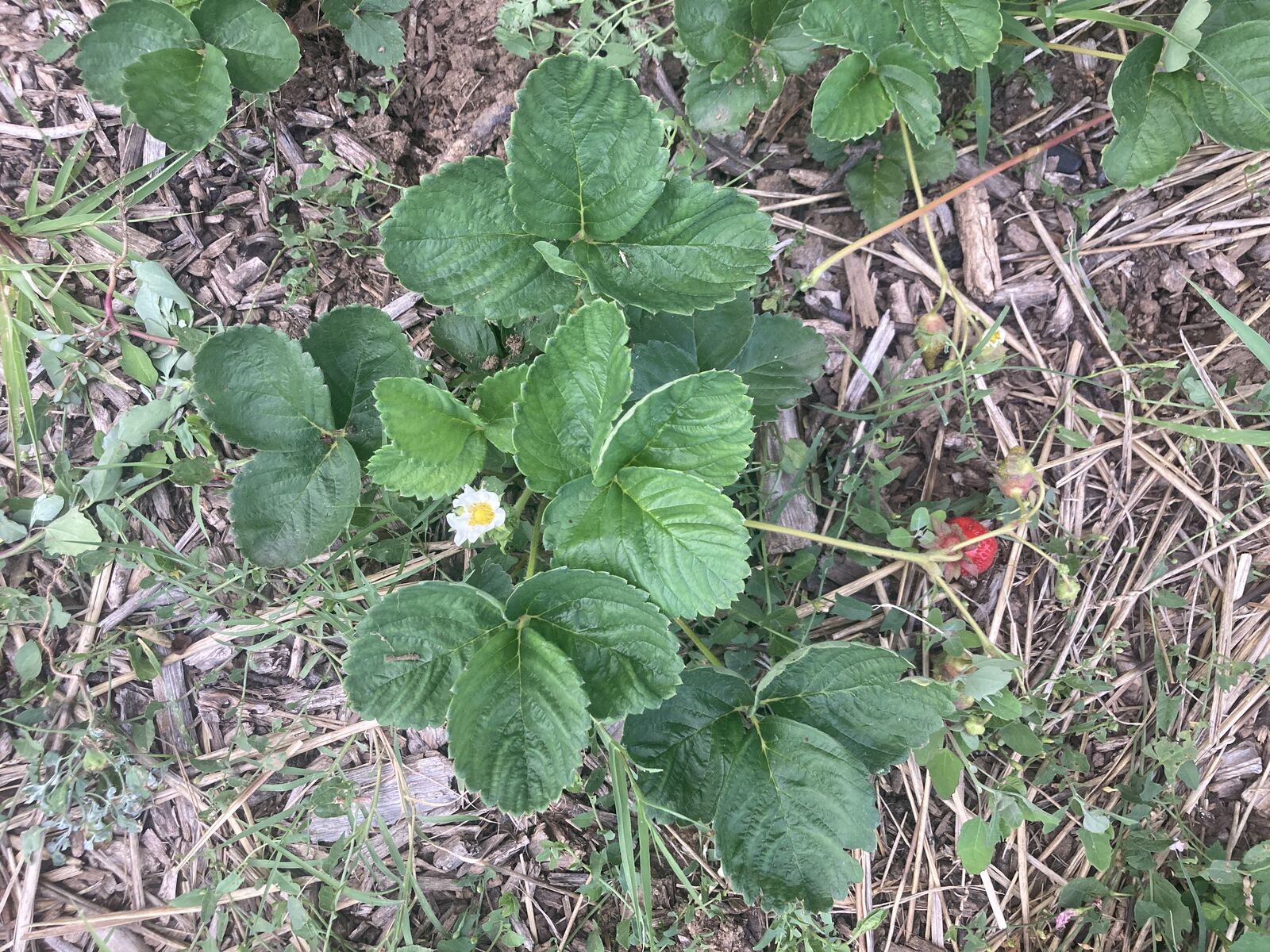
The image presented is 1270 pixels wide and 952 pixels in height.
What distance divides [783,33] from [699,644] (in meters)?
1.56

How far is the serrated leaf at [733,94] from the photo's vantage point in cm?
214

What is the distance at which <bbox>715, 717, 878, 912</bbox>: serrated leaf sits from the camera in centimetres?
191

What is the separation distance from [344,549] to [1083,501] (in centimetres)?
211

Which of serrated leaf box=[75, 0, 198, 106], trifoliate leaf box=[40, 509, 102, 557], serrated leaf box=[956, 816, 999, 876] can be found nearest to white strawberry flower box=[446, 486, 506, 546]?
trifoliate leaf box=[40, 509, 102, 557]

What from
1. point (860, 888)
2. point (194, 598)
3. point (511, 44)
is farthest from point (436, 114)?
point (860, 888)

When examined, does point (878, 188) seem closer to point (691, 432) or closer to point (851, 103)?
point (851, 103)

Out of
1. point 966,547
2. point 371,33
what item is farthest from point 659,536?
point 371,33

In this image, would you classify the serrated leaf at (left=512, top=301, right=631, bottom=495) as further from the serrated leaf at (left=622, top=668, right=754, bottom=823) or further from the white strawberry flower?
the serrated leaf at (left=622, top=668, right=754, bottom=823)

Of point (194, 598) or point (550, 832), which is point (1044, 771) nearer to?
point (550, 832)

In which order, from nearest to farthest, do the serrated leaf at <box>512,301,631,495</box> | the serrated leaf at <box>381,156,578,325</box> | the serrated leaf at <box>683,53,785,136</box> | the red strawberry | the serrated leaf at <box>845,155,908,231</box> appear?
1. the serrated leaf at <box>512,301,631,495</box>
2. the serrated leaf at <box>381,156,578,325</box>
3. the serrated leaf at <box>683,53,785,136</box>
4. the red strawberry
5. the serrated leaf at <box>845,155,908,231</box>

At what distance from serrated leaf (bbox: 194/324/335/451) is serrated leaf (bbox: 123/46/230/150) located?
1.91 ft

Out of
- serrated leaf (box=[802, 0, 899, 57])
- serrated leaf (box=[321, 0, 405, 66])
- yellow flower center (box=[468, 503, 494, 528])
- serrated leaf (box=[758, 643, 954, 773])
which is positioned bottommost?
serrated leaf (box=[758, 643, 954, 773])

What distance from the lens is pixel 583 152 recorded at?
1.79 meters

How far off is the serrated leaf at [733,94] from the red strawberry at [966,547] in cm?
122
